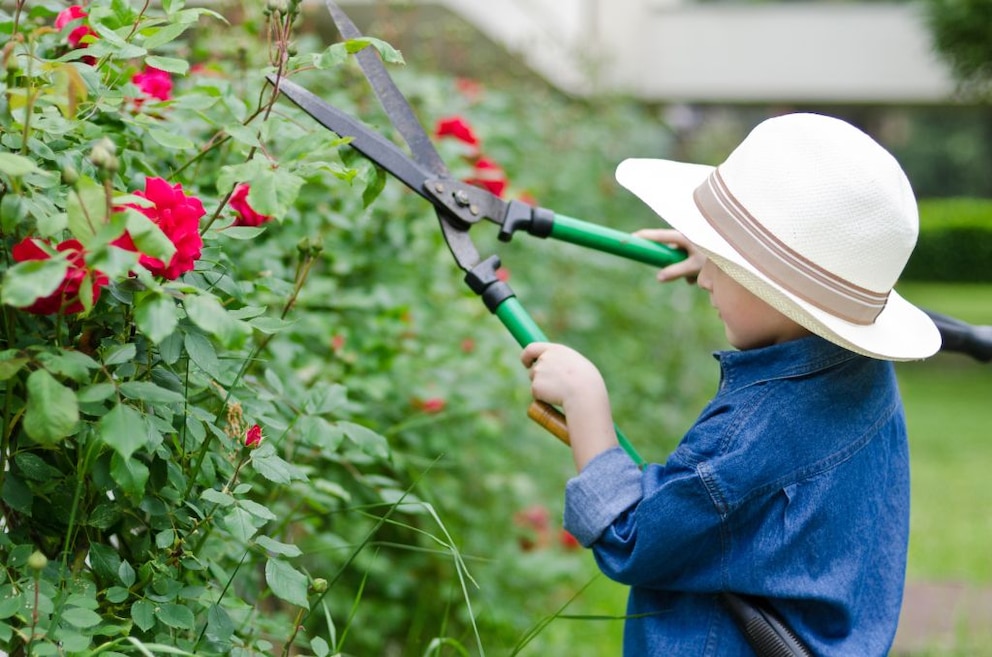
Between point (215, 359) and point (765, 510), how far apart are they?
76 centimetres

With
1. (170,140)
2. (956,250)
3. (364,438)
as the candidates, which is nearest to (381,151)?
(170,140)

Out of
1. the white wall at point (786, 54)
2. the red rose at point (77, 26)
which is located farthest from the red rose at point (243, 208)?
the white wall at point (786, 54)

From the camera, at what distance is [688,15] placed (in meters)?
14.3

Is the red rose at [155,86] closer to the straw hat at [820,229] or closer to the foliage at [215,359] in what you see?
Answer: the foliage at [215,359]

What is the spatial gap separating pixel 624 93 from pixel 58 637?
5777 mm

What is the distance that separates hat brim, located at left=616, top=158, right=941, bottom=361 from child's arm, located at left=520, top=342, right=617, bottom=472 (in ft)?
0.83

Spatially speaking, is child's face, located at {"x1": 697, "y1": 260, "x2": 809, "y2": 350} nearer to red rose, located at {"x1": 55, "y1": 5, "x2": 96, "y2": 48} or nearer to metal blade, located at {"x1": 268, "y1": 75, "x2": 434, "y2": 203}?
metal blade, located at {"x1": 268, "y1": 75, "x2": 434, "y2": 203}

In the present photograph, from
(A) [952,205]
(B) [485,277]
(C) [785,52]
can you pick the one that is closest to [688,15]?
(C) [785,52]

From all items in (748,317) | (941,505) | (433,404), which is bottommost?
(941,505)

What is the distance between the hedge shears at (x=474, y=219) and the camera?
151cm

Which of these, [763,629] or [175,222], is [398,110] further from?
[763,629]

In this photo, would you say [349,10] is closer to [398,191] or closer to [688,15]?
[398,191]

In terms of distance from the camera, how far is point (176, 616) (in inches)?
50.0

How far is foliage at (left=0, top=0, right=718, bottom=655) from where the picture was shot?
3.73 ft
